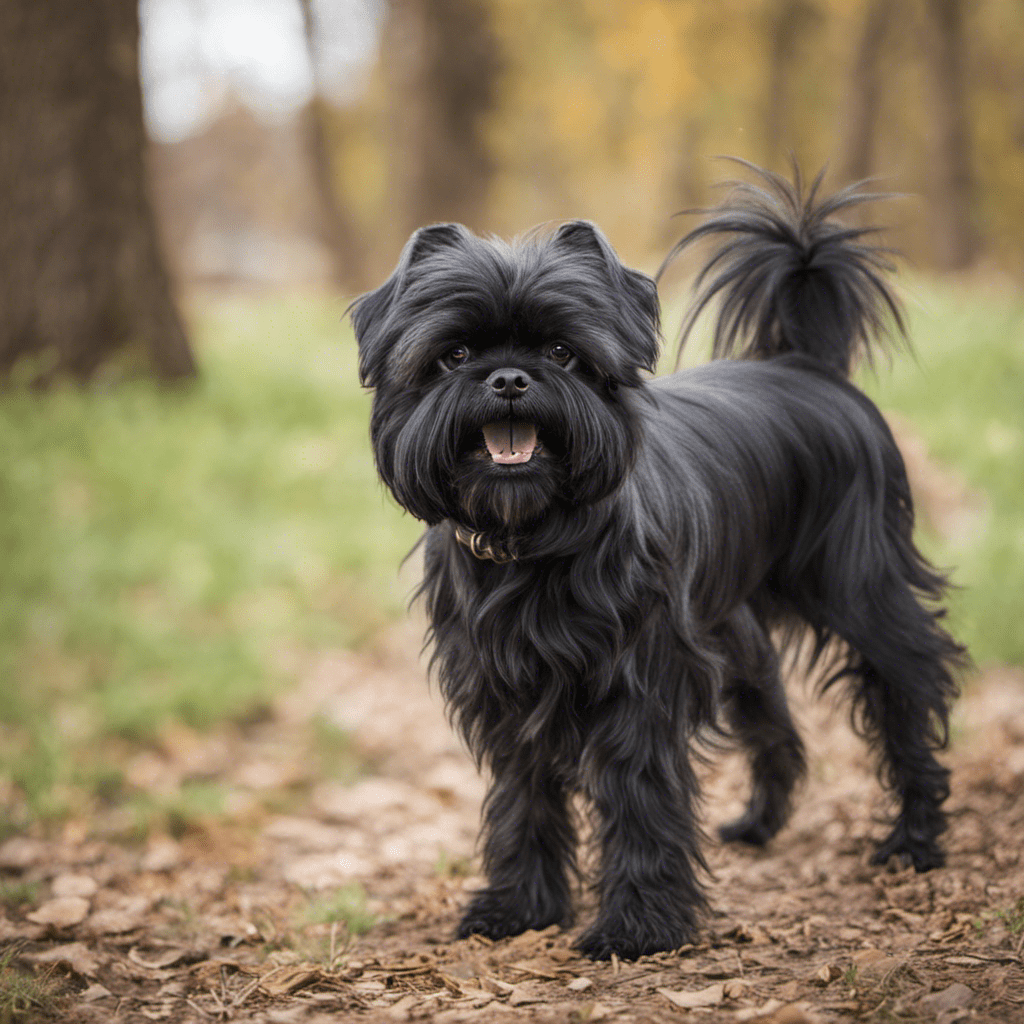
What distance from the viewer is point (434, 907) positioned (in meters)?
3.65

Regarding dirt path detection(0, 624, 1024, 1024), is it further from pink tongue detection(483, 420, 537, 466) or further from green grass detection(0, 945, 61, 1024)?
pink tongue detection(483, 420, 537, 466)

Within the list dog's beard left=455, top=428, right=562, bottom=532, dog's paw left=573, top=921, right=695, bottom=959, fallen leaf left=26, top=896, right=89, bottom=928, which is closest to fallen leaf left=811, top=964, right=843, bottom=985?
dog's paw left=573, top=921, right=695, bottom=959

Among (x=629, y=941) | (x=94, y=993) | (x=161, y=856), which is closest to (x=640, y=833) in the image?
(x=629, y=941)

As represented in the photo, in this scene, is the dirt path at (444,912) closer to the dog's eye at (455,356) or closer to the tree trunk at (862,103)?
the dog's eye at (455,356)

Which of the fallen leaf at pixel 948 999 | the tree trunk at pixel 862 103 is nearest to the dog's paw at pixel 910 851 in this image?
the fallen leaf at pixel 948 999

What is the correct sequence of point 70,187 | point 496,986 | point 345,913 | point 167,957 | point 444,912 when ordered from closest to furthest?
point 496,986 < point 167,957 < point 345,913 < point 444,912 < point 70,187

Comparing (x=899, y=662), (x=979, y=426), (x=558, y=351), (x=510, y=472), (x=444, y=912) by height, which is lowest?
(x=444, y=912)

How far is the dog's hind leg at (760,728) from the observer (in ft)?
12.0

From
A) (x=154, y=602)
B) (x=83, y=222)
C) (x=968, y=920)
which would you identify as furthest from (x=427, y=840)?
(x=83, y=222)

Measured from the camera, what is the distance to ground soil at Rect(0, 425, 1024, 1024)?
2662 millimetres

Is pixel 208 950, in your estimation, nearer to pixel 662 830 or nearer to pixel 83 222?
pixel 662 830

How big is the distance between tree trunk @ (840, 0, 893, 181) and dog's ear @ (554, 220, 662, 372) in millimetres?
14237

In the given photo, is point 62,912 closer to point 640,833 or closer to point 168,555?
point 640,833

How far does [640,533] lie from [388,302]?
95cm
